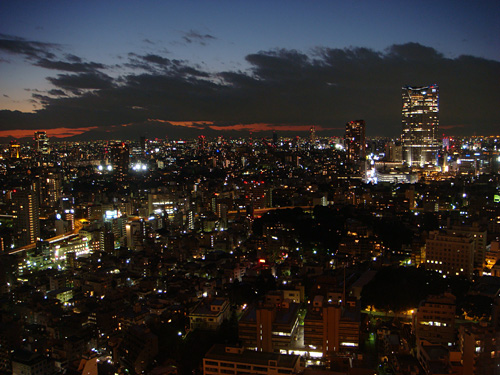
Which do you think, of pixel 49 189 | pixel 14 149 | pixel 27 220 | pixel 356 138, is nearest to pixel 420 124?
pixel 356 138

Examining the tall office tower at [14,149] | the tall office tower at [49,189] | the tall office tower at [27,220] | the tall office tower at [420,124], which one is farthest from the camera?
the tall office tower at [420,124]

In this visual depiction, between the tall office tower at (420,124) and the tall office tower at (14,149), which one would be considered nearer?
the tall office tower at (14,149)

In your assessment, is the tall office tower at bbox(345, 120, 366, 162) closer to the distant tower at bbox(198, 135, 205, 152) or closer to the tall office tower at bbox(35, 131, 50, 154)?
the distant tower at bbox(198, 135, 205, 152)

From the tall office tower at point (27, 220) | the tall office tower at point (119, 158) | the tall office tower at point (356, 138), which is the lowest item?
the tall office tower at point (27, 220)

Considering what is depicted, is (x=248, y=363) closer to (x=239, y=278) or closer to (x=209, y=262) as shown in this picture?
(x=239, y=278)

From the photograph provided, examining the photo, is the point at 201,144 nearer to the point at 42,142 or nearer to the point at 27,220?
the point at 42,142

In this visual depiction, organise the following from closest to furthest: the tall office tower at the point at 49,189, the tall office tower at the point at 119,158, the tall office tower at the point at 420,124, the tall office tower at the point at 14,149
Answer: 1. the tall office tower at the point at 49,189
2. the tall office tower at the point at 14,149
3. the tall office tower at the point at 420,124
4. the tall office tower at the point at 119,158

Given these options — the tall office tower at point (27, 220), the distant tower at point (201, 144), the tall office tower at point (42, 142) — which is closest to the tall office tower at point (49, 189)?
the tall office tower at point (27, 220)

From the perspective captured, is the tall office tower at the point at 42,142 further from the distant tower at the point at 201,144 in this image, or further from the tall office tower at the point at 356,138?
the tall office tower at the point at 356,138

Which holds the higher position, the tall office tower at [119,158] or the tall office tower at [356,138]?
the tall office tower at [356,138]
